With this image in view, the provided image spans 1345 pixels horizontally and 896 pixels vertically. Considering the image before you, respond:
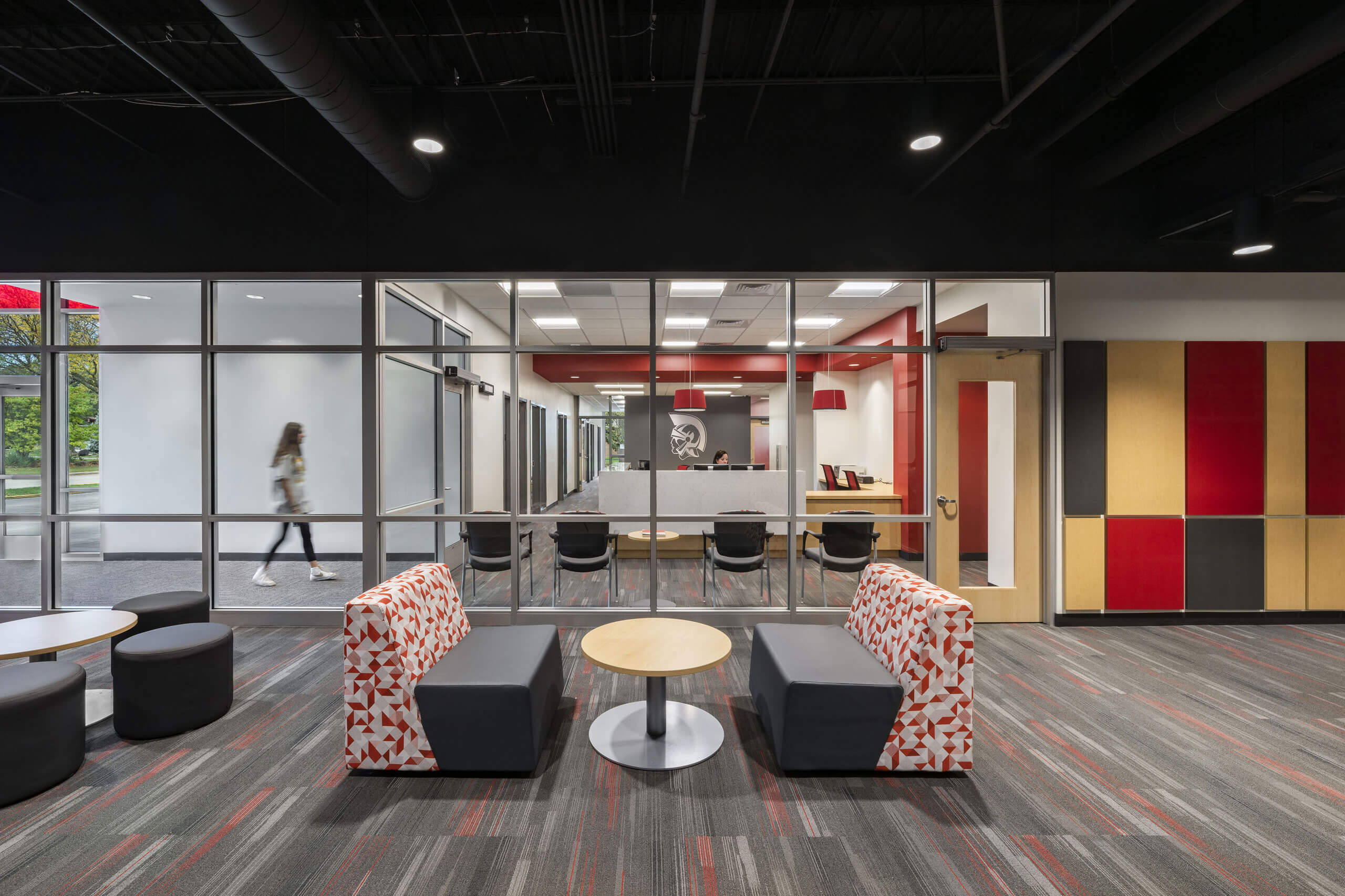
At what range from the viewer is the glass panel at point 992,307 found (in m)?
4.81

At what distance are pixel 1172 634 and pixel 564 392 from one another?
6.74 m

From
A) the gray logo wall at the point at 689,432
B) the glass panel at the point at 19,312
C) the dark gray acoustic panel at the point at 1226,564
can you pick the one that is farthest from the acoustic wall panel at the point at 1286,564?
Result: the glass panel at the point at 19,312

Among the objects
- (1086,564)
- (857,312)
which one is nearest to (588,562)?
(857,312)

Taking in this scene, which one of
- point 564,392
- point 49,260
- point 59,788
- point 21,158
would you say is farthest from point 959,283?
point 21,158

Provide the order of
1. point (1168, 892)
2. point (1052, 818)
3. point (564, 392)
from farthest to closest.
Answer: point (564, 392)
point (1052, 818)
point (1168, 892)

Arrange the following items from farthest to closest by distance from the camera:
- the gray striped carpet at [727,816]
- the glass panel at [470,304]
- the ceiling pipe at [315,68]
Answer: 1. the glass panel at [470,304]
2. the ceiling pipe at [315,68]
3. the gray striped carpet at [727,816]

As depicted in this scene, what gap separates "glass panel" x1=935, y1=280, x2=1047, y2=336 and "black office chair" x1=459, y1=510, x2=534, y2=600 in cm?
434

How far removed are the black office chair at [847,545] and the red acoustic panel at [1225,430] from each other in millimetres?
2772

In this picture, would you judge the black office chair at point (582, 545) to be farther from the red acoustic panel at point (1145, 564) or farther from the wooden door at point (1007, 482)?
the red acoustic panel at point (1145, 564)

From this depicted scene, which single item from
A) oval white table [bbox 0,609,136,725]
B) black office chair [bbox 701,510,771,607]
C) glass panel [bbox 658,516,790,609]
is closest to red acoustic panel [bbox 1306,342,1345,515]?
glass panel [bbox 658,516,790,609]

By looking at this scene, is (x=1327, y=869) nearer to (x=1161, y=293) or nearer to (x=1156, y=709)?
(x=1156, y=709)

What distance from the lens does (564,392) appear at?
716 cm

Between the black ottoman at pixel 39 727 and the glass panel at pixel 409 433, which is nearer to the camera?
the black ottoman at pixel 39 727

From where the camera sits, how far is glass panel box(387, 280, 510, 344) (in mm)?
4727
